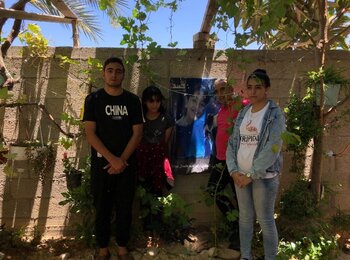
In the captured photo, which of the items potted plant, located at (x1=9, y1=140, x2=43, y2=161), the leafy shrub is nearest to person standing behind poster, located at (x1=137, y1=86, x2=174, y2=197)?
potted plant, located at (x1=9, y1=140, x2=43, y2=161)

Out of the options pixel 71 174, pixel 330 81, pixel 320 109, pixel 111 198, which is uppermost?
pixel 330 81

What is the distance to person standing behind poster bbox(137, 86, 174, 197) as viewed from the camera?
3.26m

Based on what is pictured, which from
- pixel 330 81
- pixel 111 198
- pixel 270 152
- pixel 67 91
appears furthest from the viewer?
pixel 67 91

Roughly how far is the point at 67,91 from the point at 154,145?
1112mm

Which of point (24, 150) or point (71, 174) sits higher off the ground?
point (24, 150)

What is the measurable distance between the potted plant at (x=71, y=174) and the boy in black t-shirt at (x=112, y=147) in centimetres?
47

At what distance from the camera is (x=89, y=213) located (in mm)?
3236

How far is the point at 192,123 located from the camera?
3.67m

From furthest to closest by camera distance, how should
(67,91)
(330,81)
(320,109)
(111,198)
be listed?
(67,91) → (320,109) → (330,81) → (111,198)

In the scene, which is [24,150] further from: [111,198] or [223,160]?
[223,160]

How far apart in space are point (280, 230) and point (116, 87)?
2076 mm

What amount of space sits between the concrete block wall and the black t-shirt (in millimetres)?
773

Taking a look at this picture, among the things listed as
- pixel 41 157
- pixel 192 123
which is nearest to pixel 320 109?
pixel 192 123

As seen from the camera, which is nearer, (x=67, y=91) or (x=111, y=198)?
(x=111, y=198)
